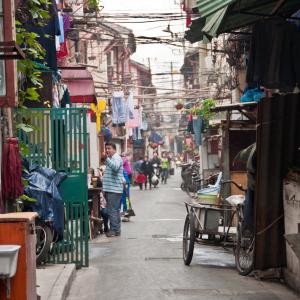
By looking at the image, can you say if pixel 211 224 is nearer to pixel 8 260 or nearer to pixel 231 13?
pixel 231 13

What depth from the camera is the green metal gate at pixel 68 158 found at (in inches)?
400

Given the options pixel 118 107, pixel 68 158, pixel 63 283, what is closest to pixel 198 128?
pixel 118 107

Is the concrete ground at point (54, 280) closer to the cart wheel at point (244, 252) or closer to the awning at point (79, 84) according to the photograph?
the cart wheel at point (244, 252)

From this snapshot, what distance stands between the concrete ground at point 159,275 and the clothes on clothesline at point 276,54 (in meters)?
2.65

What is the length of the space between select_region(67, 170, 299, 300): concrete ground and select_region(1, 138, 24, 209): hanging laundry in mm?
1596

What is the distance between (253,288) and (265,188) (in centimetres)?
133

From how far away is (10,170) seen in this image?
25.7 feet

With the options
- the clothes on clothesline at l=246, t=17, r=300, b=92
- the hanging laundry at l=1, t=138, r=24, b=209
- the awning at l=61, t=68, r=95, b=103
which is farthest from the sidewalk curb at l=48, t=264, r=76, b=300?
the awning at l=61, t=68, r=95, b=103

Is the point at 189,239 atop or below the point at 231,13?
below

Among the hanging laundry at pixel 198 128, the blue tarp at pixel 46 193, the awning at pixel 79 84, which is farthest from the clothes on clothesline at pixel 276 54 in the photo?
the hanging laundry at pixel 198 128

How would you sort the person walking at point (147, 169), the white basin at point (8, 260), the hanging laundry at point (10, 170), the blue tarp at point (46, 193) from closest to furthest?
the white basin at point (8, 260)
the hanging laundry at point (10, 170)
the blue tarp at point (46, 193)
the person walking at point (147, 169)

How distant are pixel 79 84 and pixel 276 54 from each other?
7226 mm

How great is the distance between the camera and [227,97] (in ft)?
89.2

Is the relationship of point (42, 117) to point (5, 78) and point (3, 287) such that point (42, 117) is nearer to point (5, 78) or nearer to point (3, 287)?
point (5, 78)
